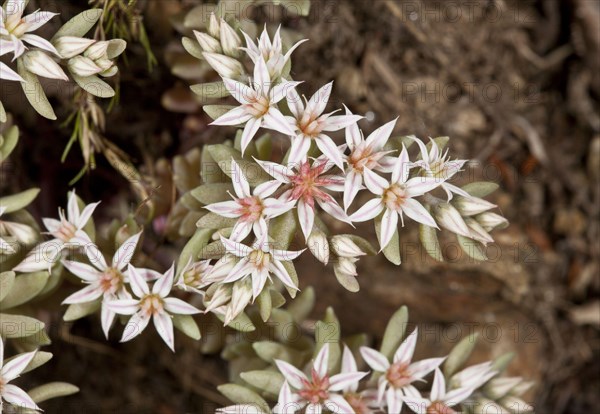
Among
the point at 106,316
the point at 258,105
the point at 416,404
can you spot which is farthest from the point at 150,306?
the point at 416,404

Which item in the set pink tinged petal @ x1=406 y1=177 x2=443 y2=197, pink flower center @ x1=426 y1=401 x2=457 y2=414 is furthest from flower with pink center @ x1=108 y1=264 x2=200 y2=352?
pink flower center @ x1=426 y1=401 x2=457 y2=414

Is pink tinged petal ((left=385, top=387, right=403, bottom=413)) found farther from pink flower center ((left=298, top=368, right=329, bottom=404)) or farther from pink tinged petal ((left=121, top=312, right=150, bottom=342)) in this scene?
pink tinged petal ((left=121, top=312, right=150, bottom=342))

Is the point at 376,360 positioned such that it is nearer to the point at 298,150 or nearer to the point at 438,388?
the point at 438,388

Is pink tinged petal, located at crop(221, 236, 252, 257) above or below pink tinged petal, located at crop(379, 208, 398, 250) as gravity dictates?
below

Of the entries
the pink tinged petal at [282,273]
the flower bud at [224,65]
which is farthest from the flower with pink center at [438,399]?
the flower bud at [224,65]

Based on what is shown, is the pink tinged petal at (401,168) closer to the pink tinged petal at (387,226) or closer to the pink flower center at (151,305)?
the pink tinged petal at (387,226)

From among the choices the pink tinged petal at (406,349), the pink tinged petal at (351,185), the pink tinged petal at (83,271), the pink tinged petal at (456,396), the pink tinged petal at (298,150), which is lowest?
the pink tinged petal at (456,396)
